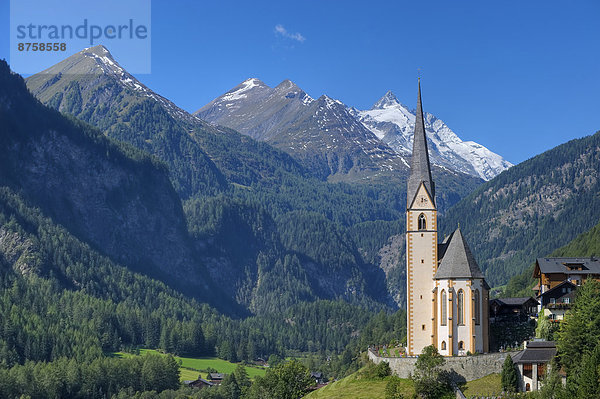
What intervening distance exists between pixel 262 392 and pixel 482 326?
42738mm

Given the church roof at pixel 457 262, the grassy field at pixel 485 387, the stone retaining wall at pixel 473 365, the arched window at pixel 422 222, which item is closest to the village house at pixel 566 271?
the church roof at pixel 457 262

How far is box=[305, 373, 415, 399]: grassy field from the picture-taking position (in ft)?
399

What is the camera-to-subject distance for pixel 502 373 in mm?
115188

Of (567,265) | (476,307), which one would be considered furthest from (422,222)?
(567,265)

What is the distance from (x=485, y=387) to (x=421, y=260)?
A: 81.2ft

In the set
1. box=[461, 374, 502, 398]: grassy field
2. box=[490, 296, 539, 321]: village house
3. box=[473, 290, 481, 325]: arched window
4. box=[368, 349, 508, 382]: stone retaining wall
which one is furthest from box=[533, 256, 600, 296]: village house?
box=[461, 374, 502, 398]: grassy field

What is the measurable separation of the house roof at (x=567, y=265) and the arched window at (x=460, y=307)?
1838 cm

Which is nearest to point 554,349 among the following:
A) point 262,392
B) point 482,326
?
point 482,326

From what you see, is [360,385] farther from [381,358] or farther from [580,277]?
[580,277]

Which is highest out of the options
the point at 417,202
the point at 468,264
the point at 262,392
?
the point at 417,202

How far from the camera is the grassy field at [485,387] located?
4528 inches

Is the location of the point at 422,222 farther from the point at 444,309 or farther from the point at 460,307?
the point at 460,307

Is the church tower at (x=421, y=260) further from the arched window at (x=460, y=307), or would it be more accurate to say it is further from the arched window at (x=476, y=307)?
the arched window at (x=476, y=307)

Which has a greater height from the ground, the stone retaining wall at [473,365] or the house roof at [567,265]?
the house roof at [567,265]
